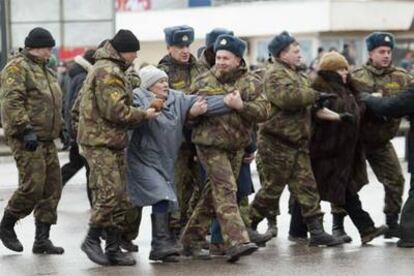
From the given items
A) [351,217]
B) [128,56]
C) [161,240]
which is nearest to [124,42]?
[128,56]

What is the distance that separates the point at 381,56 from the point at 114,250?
3.19 metres

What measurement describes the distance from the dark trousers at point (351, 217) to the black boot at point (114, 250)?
1.98m

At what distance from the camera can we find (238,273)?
29.5ft

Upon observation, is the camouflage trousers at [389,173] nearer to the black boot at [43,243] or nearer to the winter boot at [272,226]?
the winter boot at [272,226]

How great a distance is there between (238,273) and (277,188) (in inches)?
61.0

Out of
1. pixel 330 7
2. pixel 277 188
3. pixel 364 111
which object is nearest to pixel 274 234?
pixel 277 188

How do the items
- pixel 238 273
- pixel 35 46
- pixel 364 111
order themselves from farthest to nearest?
pixel 364 111 → pixel 35 46 → pixel 238 273

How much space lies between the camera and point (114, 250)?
30.5ft

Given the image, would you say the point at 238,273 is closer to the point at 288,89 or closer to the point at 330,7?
the point at 288,89

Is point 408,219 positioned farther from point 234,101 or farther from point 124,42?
point 124,42

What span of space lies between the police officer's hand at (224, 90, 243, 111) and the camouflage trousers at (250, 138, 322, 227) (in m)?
1.10

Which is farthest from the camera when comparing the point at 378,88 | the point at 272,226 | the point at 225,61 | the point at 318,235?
the point at 272,226

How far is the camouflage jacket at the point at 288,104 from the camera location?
32.7 feet

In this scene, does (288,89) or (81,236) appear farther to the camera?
(81,236)
